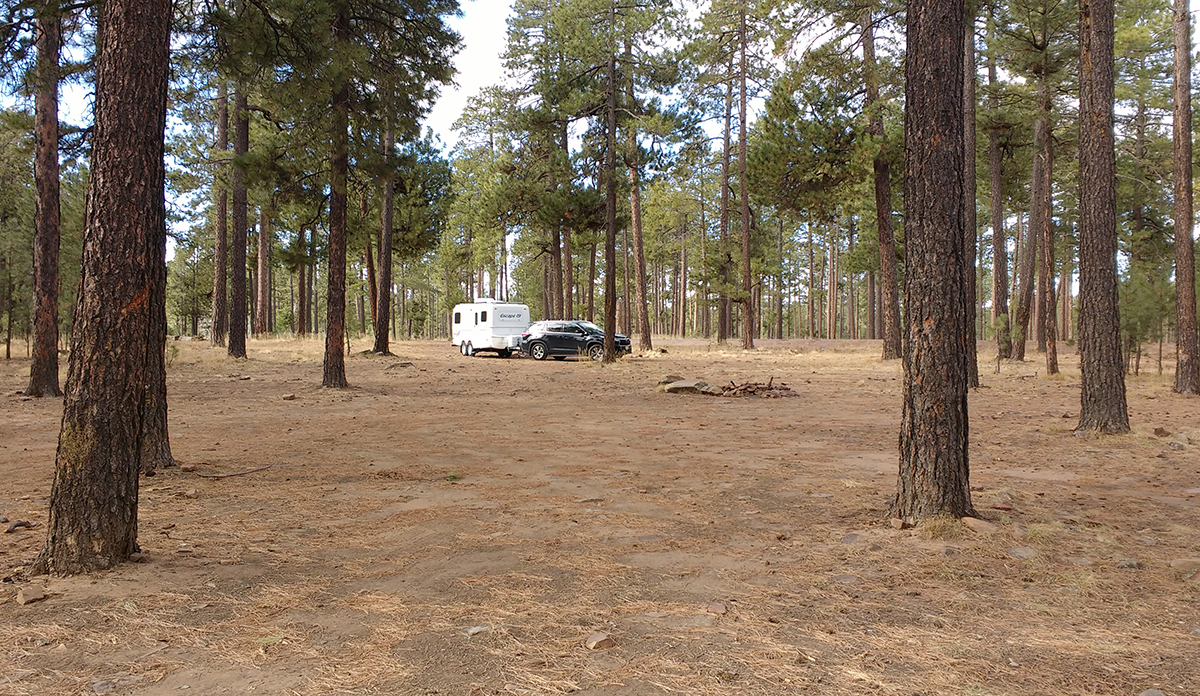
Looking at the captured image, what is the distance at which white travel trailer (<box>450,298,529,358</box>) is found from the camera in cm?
2880

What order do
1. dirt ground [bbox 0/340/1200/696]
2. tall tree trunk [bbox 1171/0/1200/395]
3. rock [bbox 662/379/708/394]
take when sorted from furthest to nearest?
rock [bbox 662/379/708/394] < tall tree trunk [bbox 1171/0/1200/395] < dirt ground [bbox 0/340/1200/696]

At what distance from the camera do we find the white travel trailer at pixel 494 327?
1134 inches

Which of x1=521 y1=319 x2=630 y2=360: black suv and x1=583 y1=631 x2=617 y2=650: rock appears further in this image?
x1=521 y1=319 x2=630 y2=360: black suv

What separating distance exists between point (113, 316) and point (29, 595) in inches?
58.8

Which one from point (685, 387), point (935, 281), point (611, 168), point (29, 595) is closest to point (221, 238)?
point (611, 168)

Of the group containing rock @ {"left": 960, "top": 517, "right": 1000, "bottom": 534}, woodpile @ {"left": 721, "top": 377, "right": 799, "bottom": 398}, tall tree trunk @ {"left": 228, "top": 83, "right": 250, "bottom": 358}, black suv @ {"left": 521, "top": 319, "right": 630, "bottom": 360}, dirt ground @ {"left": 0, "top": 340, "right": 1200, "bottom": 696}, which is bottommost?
dirt ground @ {"left": 0, "top": 340, "right": 1200, "bottom": 696}

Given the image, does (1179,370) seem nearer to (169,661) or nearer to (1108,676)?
(1108,676)

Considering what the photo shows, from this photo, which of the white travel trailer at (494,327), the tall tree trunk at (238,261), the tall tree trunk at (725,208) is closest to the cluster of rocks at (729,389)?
the tall tree trunk at (238,261)

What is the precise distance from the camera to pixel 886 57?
20.0m

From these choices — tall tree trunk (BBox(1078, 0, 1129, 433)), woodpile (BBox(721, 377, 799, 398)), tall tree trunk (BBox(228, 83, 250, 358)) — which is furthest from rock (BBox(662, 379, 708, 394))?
tall tree trunk (BBox(228, 83, 250, 358))

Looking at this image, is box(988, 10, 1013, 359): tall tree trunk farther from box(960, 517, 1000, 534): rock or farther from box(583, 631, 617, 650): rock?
box(583, 631, 617, 650): rock

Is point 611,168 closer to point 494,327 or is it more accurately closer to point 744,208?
point 744,208

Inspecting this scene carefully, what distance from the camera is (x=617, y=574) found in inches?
151

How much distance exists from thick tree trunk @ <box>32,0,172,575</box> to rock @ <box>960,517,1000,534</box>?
16.7ft
